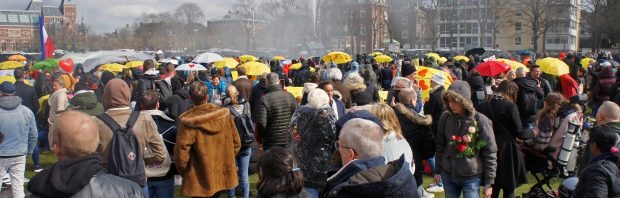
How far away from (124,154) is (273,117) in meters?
2.45

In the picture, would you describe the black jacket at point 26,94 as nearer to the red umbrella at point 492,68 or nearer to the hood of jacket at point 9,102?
the hood of jacket at point 9,102

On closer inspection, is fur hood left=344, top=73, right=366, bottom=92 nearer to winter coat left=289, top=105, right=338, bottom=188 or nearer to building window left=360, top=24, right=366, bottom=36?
winter coat left=289, top=105, right=338, bottom=188

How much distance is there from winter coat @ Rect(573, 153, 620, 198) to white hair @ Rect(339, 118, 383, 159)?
5.54ft

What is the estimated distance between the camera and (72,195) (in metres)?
2.89

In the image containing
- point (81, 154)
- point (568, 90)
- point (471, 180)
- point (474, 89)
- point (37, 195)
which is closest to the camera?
point (37, 195)

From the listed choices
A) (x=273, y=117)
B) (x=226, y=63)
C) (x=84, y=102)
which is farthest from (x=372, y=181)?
(x=226, y=63)

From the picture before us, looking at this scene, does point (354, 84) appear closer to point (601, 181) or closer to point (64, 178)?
point (601, 181)

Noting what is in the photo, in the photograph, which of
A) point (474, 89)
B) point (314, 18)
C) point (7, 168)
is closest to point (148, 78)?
point (7, 168)

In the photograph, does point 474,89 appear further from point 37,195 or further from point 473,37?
point 473,37

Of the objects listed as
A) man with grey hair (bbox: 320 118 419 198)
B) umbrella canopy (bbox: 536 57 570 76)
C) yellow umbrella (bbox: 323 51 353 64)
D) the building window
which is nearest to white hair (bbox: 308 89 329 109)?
man with grey hair (bbox: 320 118 419 198)

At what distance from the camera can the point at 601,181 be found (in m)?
3.94

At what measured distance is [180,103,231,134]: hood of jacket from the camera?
518 cm

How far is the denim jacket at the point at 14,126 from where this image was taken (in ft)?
22.1

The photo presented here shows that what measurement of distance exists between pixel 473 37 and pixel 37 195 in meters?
80.2
